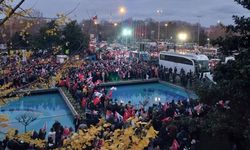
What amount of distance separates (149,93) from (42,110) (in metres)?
12.2

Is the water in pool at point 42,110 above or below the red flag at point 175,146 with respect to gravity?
below

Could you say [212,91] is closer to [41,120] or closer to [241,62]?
[241,62]

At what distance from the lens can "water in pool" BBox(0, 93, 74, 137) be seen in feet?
70.7

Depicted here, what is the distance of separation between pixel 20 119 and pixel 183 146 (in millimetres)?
10909

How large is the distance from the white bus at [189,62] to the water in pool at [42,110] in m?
16.4

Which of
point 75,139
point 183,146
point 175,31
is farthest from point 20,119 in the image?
point 175,31

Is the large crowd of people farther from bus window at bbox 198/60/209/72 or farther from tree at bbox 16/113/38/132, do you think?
bus window at bbox 198/60/209/72

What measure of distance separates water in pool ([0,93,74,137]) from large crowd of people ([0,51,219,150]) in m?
1.39

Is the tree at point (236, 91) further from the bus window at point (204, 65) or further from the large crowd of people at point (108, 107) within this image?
the bus window at point (204, 65)

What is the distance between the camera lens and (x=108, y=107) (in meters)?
20.7

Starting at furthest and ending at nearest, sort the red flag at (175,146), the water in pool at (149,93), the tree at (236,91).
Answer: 1. the water in pool at (149,93)
2. the red flag at (175,146)
3. the tree at (236,91)

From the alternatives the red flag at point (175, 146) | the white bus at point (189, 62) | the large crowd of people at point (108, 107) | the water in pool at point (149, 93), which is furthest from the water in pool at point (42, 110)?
the white bus at point (189, 62)

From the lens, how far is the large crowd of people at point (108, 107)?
13224 mm

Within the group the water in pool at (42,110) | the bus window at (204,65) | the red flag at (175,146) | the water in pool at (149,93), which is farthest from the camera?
the bus window at (204,65)
